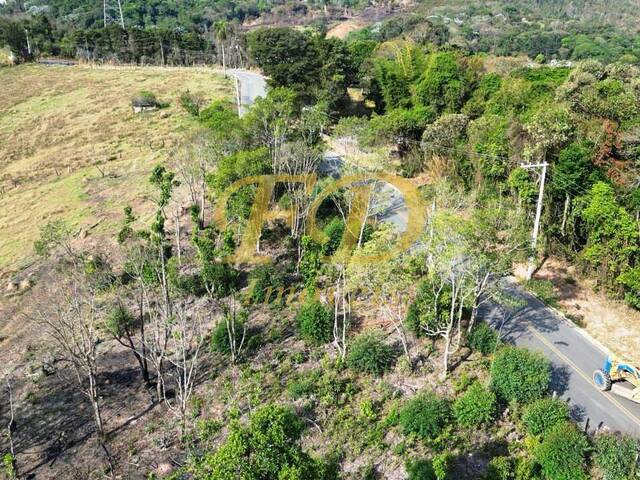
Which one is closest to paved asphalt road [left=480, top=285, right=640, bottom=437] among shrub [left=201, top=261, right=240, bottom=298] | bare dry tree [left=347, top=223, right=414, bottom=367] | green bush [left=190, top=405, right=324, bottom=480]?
bare dry tree [left=347, top=223, right=414, bottom=367]

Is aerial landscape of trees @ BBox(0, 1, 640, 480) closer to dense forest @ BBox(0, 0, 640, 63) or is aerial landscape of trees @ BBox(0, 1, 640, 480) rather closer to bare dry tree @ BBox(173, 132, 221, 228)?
bare dry tree @ BBox(173, 132, 221, 228)

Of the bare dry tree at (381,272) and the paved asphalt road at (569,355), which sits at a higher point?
the bare dry tree at (381,272)

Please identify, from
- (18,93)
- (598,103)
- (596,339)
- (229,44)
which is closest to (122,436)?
(596,339)

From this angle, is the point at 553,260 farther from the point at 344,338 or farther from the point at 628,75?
the point at 628,75

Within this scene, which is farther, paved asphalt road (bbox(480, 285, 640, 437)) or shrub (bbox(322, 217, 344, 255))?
shrub (bbox(322, 217, 344, 255))

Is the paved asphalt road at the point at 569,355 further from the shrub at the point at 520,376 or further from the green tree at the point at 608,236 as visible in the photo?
the green tree at the point at 608,236

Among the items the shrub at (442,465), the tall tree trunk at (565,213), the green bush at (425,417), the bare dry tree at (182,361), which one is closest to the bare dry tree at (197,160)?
the bare dry tree at (182,361)

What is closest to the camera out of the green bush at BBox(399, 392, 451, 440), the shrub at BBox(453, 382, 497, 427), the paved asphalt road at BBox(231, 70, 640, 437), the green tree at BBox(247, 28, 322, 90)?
the green bush at BBox(399, 392, 451, 440)
